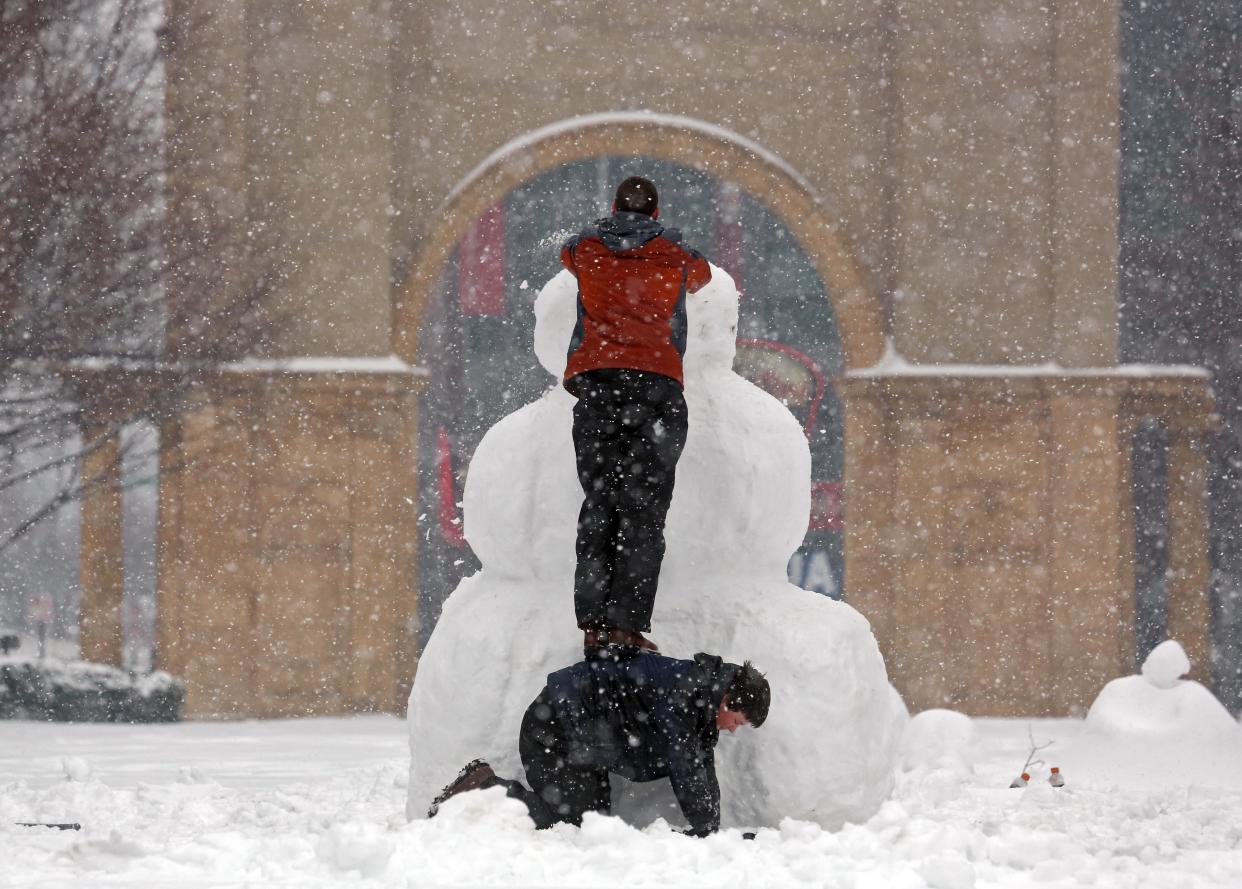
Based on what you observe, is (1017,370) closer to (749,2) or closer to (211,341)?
(749,2)

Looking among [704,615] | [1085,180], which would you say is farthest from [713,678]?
[1085,180]

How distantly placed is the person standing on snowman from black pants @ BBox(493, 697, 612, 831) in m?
0.25

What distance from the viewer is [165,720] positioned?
512 inches

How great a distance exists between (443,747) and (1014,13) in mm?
10735

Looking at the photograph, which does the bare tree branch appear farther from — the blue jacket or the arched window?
the blue jacket

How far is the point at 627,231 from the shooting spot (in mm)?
5312

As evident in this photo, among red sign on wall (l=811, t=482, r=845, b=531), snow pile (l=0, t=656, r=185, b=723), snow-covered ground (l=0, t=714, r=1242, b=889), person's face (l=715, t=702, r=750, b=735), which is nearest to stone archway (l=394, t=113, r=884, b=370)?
red sign on wall (l=811, t=482, r=845, b=531)

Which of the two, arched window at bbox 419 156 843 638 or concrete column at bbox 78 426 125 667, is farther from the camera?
arched window at bbox 419 156 843 638

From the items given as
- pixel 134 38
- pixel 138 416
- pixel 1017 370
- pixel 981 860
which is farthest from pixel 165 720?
pixel 981 860

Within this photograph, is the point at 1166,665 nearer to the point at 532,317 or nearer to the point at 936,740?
the point at 936,740

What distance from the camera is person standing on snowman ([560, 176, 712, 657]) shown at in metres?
Answer: 5.05

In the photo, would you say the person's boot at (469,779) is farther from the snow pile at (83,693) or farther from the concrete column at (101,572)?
the concrete column at (101,572)

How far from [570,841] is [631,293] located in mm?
1633

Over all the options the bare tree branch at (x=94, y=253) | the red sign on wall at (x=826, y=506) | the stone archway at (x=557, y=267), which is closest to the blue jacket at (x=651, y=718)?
the bare tree branch at (x=94, y=253)
